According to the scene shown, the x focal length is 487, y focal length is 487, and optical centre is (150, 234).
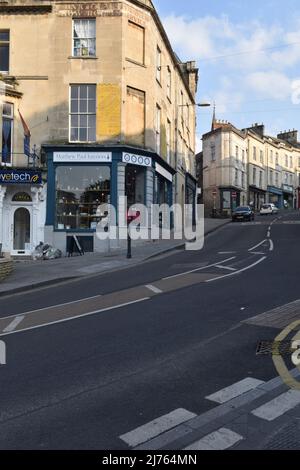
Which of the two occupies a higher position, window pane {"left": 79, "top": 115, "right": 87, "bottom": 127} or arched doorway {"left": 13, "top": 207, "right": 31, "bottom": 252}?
window pane {"left": 79, "top": 115, "right": 87, "bottom": 127}

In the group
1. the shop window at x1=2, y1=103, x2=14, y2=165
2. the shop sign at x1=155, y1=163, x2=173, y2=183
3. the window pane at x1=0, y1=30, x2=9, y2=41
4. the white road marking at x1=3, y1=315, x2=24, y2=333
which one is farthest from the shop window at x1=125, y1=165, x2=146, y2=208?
the white road marking at x1=3, y1=315, x2=24, y2=333

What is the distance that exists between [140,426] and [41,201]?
62.8ft

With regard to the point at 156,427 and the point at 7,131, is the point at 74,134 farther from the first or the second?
the point at 156,427

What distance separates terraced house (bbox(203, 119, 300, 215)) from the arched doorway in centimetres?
3582

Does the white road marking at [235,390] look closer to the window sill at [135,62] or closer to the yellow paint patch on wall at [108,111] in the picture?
the yellow paint patch on wall at [108,111]

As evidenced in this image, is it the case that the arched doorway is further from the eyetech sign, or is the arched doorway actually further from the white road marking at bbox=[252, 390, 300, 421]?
the white road marking at bbox=[252, 390, 300, 421]

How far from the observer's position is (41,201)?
22.5 metres

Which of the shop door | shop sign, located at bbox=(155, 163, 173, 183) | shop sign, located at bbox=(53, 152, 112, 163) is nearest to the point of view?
shop sign, located at bbox=(53, 152, 112, 163)

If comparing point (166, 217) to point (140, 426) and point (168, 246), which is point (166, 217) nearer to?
point (168, 246)

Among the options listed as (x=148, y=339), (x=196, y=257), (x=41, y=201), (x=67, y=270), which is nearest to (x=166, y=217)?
(x=41, y=201)

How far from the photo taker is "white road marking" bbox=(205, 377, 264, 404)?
15.8 feet

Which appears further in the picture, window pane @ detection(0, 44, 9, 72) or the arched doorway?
window pane @ detection(0, 44, 9, 72)

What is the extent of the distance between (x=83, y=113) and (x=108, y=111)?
1206 mm

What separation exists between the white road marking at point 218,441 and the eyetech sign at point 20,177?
19.2m
